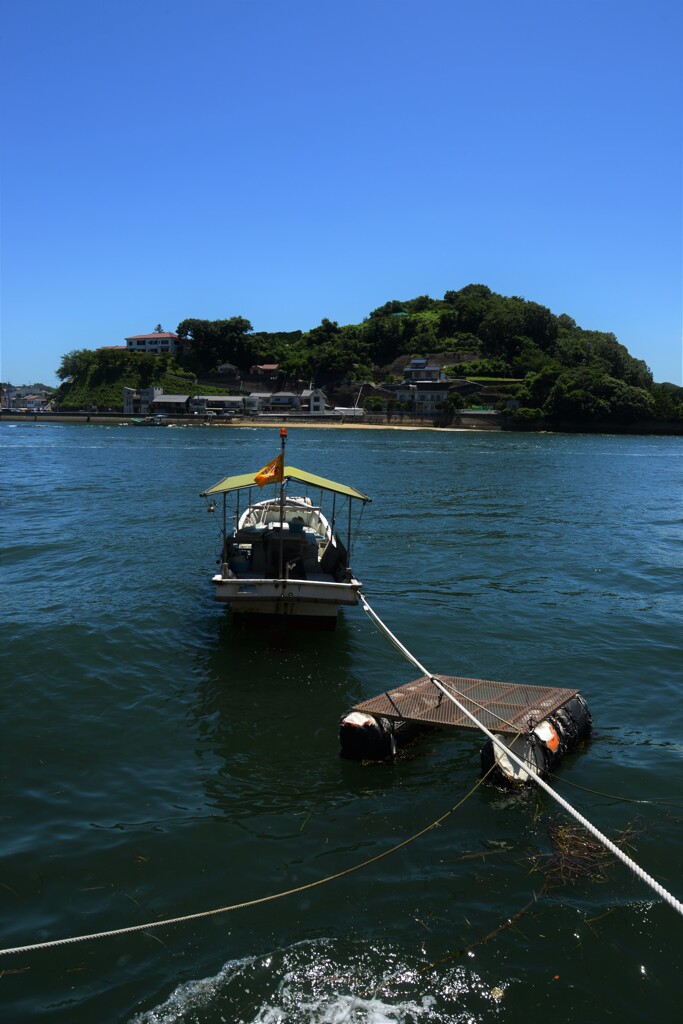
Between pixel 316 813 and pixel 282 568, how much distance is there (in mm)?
6913

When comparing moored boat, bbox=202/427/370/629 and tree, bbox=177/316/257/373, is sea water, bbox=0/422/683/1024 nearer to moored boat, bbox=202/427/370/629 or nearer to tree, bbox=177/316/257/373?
moored boat, bbox=202/427/370/629

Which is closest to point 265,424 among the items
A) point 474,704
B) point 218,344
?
point 218,344

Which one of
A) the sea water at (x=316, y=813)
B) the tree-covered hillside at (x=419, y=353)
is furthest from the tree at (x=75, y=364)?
the sea water at (x=316, y=813)

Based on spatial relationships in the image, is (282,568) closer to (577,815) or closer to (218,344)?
(577,815)

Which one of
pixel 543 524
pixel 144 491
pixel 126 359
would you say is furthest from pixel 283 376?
pixel 543 524

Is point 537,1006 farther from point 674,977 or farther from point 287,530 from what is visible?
point 287,530

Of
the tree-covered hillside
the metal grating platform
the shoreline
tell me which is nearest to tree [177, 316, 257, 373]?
the tree-covered hillside

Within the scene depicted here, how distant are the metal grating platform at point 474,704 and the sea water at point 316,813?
0.72 m

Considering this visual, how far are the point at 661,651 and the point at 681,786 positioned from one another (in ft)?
20.6

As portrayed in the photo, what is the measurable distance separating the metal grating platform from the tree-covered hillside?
414ft

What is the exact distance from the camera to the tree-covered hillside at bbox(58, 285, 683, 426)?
471 feet

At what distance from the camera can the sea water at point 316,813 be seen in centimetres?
688

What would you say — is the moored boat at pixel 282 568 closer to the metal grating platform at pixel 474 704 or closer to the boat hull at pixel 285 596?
the boat hull at pixel 285 596

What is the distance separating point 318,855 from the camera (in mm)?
8719
